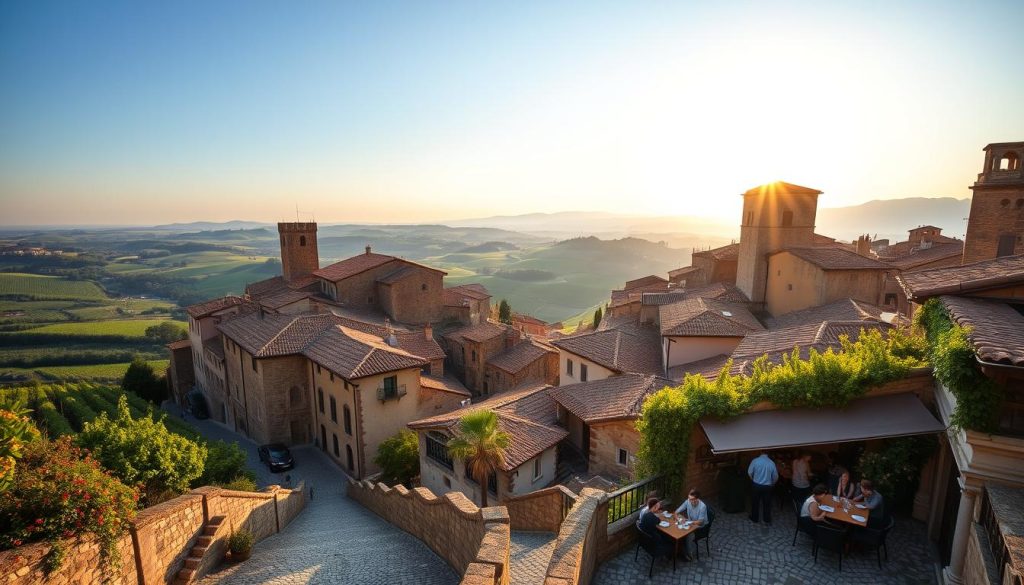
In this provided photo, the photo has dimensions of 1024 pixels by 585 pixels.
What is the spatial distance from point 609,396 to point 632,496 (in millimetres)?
Answer: 10843

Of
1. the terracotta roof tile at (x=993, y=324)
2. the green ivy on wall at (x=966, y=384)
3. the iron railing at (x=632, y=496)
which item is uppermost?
the terracotta roof tile at (x=993, y=324)

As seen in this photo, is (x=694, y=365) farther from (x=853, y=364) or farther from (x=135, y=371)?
(x=135, y=371)

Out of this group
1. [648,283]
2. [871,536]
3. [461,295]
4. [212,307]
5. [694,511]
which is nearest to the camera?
[871,536]

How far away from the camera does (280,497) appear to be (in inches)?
718

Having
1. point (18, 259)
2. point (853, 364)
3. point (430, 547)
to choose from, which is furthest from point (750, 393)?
point (18, 259)

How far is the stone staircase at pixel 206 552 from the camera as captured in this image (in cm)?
1210

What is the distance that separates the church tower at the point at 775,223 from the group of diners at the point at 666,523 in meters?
28.8

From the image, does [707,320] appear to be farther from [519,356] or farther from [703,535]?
[703,535]

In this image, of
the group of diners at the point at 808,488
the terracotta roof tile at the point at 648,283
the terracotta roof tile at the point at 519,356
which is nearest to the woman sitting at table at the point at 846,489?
the group of diners at the point at 808,488

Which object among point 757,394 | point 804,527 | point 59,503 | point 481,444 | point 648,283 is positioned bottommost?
point 481,444

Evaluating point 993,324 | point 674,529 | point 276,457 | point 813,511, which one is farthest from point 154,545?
point 276,457

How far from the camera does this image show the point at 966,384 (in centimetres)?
783

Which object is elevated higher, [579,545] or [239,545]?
[579,545]

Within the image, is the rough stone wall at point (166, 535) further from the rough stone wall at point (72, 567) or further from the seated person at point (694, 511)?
the seated person at point (694, 511)
